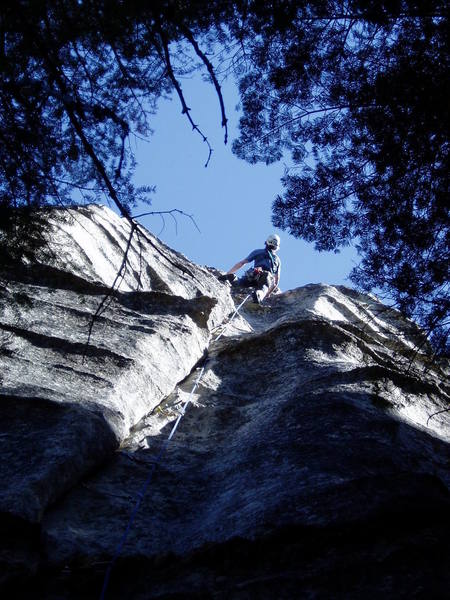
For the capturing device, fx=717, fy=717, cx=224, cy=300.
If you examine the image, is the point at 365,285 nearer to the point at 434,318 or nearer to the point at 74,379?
the point at 434,318

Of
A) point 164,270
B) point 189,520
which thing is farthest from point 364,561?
point 164,270

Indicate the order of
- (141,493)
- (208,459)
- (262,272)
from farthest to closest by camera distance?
(262,272)
(208,459)
(141,493)

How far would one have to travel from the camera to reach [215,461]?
460 cm

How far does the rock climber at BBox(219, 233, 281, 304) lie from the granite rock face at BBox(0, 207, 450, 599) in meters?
5.82

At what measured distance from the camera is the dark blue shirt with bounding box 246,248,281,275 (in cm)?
1371

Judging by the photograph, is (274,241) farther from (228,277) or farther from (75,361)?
(75,361)

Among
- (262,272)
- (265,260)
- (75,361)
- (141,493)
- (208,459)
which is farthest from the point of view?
(265,260)

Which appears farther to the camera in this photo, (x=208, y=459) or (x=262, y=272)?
(x=262, y=272)

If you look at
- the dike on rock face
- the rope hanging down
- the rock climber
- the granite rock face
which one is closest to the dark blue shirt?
the rock climber

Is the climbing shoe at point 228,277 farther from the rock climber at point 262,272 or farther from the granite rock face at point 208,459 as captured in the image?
the granite rock face at point 208,459

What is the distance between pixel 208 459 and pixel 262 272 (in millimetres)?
8614

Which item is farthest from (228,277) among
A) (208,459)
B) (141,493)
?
(141,493)

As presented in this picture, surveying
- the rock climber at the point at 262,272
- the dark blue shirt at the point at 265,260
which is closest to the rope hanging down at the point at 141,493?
the rock climber at the point at 262,272

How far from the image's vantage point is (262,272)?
13.1m
